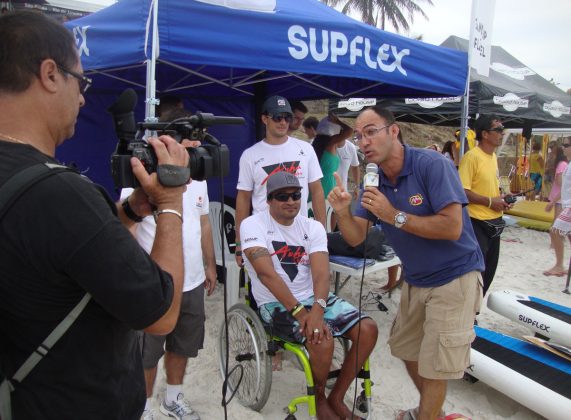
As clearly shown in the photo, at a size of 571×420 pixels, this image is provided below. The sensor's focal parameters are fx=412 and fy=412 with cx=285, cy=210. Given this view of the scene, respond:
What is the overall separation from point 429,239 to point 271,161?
1631 millimetres

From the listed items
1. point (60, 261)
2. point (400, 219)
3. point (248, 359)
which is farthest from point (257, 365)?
point (60, 261)

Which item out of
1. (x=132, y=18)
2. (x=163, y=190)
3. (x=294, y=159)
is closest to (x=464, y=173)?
(x=294, y=159)

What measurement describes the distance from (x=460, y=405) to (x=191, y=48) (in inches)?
118

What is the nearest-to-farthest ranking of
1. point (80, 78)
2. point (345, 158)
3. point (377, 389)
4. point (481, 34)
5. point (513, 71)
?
point (80, 78), point (377, 389), point (481, 34), point (345, 158), point (513, 71)

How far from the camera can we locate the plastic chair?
384cm

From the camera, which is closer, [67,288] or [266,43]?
[67,288]

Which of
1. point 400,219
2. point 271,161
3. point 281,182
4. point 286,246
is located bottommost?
point 286,246

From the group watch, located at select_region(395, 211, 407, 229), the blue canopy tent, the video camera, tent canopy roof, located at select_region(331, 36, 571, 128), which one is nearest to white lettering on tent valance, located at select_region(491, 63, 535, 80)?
tent canopy roof, located at select_region(331, 36, 571, 128)

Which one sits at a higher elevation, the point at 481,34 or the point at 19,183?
the point at 481,34

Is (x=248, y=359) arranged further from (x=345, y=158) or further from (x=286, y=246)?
(x=345, y=158)

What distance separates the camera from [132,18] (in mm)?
2504

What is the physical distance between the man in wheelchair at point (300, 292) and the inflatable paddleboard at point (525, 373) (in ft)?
3.46

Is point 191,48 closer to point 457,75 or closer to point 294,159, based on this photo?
point 294,159

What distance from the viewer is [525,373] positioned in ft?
9.59
